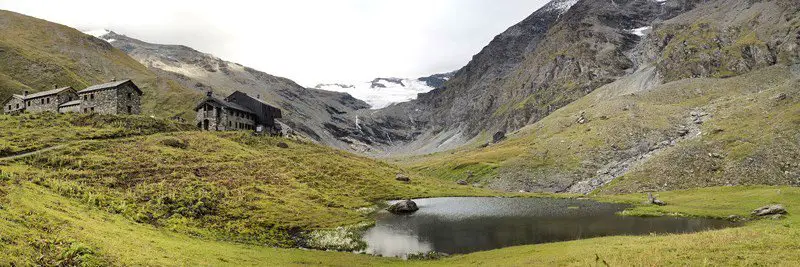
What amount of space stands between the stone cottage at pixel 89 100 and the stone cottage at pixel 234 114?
16680 mm

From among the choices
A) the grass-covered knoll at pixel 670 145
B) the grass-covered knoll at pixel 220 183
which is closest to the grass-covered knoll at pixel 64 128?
the grass-covered knoll at pixel 220 183

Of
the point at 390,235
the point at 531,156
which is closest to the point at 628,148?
the point at 531,156

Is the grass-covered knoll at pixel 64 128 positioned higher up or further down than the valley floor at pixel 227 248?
higher up

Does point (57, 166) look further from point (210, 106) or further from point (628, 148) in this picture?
→ point (628, 148)

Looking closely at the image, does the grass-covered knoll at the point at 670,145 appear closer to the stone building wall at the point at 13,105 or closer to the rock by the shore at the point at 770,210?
the rock by the shore at the point at 770,210

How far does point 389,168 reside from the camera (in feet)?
390

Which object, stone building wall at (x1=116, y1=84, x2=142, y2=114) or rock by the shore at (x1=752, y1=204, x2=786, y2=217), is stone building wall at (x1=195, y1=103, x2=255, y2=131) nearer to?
stone building wall at (x1=116, y1=84, x2=142, y2=114)

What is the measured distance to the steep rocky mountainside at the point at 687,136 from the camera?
9231 cm

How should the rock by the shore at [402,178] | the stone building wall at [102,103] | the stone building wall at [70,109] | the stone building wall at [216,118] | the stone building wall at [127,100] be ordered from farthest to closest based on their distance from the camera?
the stone building wall at [216,118], the stone building wall at [70,109], the stone building wall at [127,100], the stone building wall at [102,103], the rock by the shore at [402,178]

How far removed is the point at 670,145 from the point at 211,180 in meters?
107

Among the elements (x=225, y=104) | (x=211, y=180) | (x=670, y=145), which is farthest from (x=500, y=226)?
(x=225, y=104)

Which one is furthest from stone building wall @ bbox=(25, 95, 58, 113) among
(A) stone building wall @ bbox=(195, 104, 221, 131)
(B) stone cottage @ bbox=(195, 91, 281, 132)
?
(A) stone building wall @ bbox=(195, 104, 221, 131)

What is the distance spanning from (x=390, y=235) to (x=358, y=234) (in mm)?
3896

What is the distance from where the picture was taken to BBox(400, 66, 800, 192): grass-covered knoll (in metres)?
90.8
